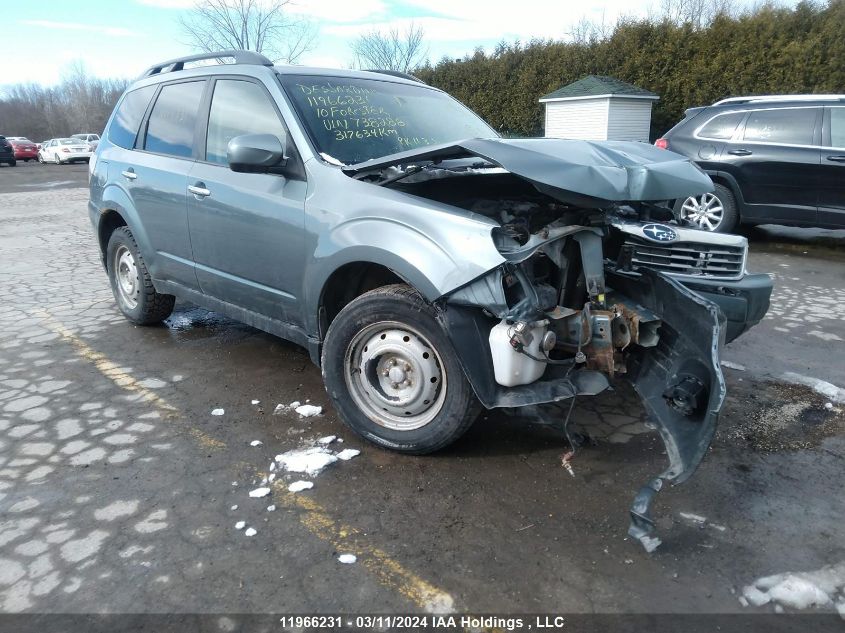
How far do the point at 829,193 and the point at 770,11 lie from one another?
13106 mm

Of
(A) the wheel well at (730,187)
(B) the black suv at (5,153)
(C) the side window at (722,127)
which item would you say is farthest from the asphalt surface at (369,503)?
(B) the black suv at (5,153)

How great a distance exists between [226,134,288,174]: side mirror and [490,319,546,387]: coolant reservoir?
5.04ft

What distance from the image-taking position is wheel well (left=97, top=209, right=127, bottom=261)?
216 inches

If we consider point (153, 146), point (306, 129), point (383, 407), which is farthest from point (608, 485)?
point (153, 146)

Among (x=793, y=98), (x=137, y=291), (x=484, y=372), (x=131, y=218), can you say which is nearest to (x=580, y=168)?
(x=484, y=372)

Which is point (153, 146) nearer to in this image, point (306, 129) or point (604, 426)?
point (306, 129)

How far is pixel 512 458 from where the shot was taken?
338 cm

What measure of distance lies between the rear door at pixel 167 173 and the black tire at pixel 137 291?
1.18 ft

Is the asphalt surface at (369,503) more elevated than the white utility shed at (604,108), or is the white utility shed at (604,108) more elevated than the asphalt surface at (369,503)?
the white utility shed at (604,108)

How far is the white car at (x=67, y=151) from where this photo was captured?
35000mm

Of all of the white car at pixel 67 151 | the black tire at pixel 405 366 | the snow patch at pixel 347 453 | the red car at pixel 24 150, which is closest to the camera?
the black tire at pixel 405 366

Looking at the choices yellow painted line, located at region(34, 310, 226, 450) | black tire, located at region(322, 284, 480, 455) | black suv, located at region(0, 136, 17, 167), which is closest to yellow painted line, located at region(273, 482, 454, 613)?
black tire, located at region(322, 284, 480, 455)

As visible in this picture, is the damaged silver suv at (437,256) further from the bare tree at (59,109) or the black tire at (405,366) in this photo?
the bare tree at (59,109)

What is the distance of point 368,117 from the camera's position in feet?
13.4
